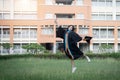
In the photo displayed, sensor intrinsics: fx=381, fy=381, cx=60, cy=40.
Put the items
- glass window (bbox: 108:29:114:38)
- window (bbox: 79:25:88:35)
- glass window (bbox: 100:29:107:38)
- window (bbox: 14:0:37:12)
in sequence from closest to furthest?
window (bbox: 79:25:88:35)
glass window (bbox: 100:29:107:38)
glass window (bbox: 108:29:114:38)
window (bbox: 14:0:37:12)

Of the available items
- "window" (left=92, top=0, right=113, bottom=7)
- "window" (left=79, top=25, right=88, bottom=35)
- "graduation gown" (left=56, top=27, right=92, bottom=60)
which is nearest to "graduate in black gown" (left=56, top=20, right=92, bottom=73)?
"graduation gown" (left=56, top=27, right=92, bottom=60)

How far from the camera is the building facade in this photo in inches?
1866

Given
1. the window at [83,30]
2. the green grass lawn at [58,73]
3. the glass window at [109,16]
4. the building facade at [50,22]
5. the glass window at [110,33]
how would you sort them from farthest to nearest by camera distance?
the glass window at [109,16] < the glass window at [110,33] < the window at [83,30] < the building facade at [50,22] < the green grass lawn at [58,73]

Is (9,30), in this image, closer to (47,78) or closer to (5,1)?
(5,1)

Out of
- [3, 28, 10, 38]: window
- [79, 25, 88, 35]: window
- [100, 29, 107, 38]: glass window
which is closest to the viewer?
[79, 25, 88, 35]: window

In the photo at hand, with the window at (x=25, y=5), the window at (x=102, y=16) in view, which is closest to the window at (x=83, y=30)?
the window at (x=102, y=16)

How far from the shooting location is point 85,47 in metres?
49.3

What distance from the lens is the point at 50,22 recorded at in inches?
1861

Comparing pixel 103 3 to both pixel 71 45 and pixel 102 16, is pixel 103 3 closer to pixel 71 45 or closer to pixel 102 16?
pixel 102 16

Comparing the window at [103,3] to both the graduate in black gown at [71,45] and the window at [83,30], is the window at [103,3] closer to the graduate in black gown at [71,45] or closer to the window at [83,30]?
the window at [83,30]

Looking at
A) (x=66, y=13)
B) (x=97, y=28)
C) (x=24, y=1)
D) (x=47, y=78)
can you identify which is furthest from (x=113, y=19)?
(x=47, y=78)

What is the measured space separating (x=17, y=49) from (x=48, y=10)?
622 cm

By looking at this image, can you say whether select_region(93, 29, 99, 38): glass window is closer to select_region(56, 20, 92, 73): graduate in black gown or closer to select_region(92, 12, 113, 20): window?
select_region(92, 12, 113, 20): window

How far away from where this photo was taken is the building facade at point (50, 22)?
47.4m
